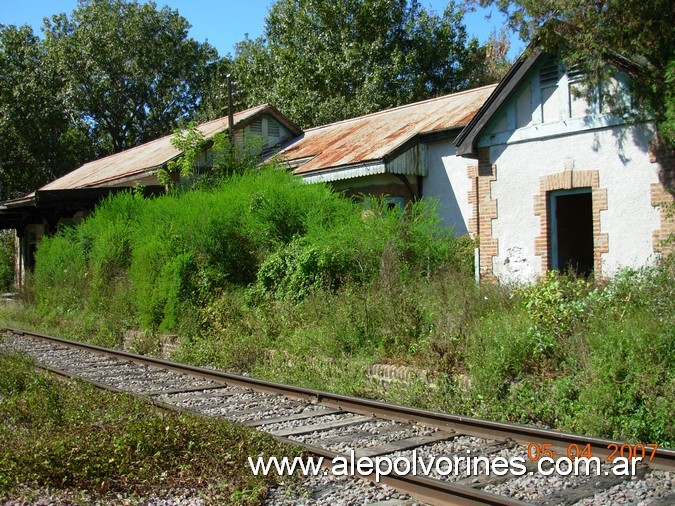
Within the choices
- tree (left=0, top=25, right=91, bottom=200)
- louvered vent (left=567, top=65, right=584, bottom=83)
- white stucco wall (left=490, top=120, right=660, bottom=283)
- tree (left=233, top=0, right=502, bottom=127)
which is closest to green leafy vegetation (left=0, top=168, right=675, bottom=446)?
white stucco wall (left=490, top=120, right=660, bottom=283)

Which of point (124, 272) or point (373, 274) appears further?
point (124, 272)

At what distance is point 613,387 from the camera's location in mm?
6781

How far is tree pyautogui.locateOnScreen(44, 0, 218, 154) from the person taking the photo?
4531 cm

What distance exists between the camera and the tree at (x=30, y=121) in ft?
143

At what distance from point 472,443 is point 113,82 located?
151 feet

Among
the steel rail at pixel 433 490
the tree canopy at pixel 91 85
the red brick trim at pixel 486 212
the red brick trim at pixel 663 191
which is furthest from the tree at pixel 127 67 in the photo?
the steel rail at pixel 433 490

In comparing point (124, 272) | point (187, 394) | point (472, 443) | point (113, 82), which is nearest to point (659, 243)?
point (472, 443)

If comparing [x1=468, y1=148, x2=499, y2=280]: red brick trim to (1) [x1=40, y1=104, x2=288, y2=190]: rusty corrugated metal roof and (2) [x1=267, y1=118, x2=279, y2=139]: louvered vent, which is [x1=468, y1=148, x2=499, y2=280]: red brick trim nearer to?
(1) [x1=40, y1=104, x2=288, y2=190]: rusty corrugated metal roof

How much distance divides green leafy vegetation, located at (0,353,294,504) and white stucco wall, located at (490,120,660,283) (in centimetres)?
775

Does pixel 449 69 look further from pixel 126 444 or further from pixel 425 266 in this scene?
pixel 126 444

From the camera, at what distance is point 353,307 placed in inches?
423

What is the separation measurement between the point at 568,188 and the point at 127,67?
41214 millimetres

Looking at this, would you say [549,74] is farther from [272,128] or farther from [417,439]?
[272,128]

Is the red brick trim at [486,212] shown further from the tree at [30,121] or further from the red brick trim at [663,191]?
the tree at [30,121]
